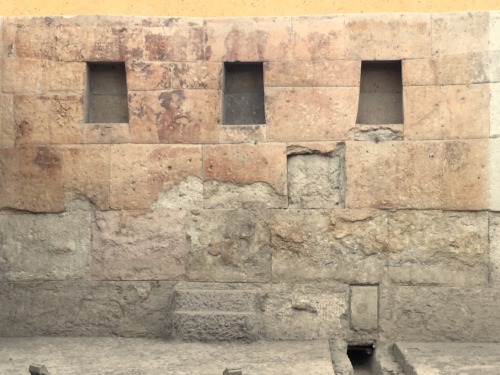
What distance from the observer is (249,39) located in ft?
16.4

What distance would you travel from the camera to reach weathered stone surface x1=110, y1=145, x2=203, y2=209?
500cm

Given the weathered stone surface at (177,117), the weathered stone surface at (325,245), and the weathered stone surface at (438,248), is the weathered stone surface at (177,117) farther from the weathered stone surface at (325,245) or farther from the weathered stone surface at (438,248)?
the weathered stone surface at (438,248)

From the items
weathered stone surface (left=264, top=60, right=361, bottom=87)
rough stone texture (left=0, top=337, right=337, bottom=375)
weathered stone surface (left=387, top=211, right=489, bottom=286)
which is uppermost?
weathered stone surface (left=264, top=60, right=361, bottom=87)

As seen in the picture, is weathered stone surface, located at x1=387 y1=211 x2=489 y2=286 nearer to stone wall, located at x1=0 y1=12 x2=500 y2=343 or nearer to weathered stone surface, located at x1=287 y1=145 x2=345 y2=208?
stone wall, located at x1=0 y1=12 x2=500 y2=343

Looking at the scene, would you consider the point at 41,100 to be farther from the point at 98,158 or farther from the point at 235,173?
the point at 235,173

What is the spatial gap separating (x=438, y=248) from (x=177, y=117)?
6.78ft

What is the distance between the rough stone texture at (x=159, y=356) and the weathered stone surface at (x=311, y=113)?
57.3 inches

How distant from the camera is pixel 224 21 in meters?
5.03

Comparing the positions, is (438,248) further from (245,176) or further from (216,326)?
(216,326)

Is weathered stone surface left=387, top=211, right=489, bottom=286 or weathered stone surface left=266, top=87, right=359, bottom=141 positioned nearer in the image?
weathered stone surface left=387, top=211, right=489, bottom=286

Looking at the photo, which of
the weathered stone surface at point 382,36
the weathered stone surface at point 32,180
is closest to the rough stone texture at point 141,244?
the weathered stone surface at point 32,180

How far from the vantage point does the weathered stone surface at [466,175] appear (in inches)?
190

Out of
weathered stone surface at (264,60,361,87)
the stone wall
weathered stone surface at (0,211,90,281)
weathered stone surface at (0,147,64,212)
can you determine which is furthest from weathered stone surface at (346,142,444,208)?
weathered stone surface at (0,147,64,212)

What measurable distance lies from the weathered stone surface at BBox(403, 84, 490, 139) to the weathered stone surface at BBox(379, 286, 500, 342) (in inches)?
42.9
